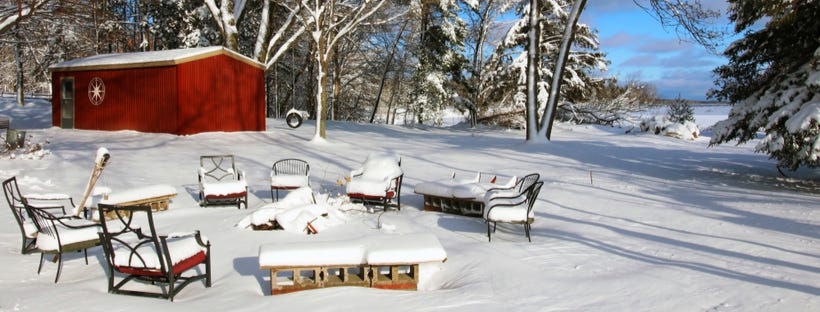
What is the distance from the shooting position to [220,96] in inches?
766

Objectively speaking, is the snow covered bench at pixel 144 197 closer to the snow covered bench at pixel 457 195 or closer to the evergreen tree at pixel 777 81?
the snow covered bench at pixel 457 195

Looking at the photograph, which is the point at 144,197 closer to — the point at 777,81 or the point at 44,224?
the point at 44,224

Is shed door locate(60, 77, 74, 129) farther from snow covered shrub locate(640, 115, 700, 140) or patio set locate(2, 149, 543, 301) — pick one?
snow covered shrub locate(640, 115, 700, 140)

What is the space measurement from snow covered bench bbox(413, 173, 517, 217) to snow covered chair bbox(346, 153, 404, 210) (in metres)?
0.44

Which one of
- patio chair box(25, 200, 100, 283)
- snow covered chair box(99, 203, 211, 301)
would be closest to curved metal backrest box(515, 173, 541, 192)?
snow covered chair box(99, 203, 211, 301)

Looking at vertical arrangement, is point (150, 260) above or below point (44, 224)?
below

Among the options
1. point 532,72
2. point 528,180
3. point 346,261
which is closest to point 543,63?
point 532,72

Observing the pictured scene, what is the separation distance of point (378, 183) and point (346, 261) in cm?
393

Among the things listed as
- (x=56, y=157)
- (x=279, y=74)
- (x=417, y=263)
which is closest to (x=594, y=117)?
(x=279, y=74)

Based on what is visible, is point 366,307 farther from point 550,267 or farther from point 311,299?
point 550,267

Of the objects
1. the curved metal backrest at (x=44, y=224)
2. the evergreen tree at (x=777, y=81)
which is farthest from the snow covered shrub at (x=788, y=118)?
the curved metal backrest at (x=44, y=224)

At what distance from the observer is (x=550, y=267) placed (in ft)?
18.7

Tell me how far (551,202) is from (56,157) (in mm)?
11895

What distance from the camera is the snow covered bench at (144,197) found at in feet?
26.5
